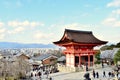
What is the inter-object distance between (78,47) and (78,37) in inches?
113

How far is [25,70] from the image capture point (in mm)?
43906

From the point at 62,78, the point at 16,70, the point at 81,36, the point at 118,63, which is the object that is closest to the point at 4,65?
the point at 16,70

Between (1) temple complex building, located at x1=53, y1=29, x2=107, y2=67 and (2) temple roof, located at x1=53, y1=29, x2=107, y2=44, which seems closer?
(1) temple complex building, located at x1=53, y1=29, x2=107, y2=67

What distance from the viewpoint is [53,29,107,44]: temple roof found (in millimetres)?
47938

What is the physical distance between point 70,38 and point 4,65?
13569 millimetres

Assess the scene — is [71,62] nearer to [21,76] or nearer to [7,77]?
[21,76]

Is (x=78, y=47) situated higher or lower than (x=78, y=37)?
lower

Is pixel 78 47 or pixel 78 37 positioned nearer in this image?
pixel 78 47

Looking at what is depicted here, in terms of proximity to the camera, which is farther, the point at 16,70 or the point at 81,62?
the point at 81,62

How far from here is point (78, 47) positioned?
1865 inches

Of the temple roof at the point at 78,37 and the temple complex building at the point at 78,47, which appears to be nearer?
the temple complex building at the point at 78,47

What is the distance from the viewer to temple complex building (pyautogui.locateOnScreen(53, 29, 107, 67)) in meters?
46.8

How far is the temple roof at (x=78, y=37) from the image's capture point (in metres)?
47.9

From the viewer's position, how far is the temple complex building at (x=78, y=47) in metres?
46.8
